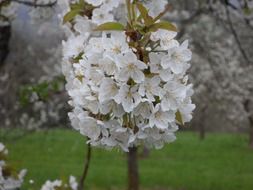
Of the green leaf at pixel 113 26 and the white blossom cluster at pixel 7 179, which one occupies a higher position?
the green leaf at pixel 113 26

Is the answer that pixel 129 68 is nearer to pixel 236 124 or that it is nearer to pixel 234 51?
pixel 234 51

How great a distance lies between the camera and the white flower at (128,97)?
4.86 ft

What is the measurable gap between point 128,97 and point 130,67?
8cm

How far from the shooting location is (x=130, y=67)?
147cm

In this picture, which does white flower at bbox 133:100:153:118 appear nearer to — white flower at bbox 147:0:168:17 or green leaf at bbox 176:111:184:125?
green leaf at bbox 176:111:184:125

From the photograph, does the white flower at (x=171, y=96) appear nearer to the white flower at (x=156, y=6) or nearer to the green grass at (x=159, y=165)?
the white flower at (x=156, y=6)

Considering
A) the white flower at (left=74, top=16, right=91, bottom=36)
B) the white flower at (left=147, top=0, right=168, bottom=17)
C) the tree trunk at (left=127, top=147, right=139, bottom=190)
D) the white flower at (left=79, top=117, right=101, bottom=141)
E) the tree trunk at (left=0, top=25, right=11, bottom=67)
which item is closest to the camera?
the white flower at (left=79, top=117, right=101, bottom=141)

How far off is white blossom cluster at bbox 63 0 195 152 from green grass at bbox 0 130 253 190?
6.69m

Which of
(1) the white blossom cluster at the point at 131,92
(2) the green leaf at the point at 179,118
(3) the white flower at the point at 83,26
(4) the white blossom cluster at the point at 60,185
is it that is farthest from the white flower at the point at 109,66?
(4) the white blossom cluster at the point at 60,185

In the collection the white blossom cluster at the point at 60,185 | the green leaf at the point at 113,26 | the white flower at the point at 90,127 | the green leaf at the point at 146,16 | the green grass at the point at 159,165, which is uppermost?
the green leaf at the point at 146,16

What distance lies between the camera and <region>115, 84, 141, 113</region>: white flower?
4.86ft

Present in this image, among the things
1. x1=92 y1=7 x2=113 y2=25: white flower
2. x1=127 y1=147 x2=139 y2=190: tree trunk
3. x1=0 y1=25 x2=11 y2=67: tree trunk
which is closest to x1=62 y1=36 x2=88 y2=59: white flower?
x1=92 y1=7 x2=113 y2=25: white flower

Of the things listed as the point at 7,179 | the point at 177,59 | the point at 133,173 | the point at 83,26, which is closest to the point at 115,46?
the point at 177,59

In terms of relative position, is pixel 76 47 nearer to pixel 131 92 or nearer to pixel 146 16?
pixel 146 16
